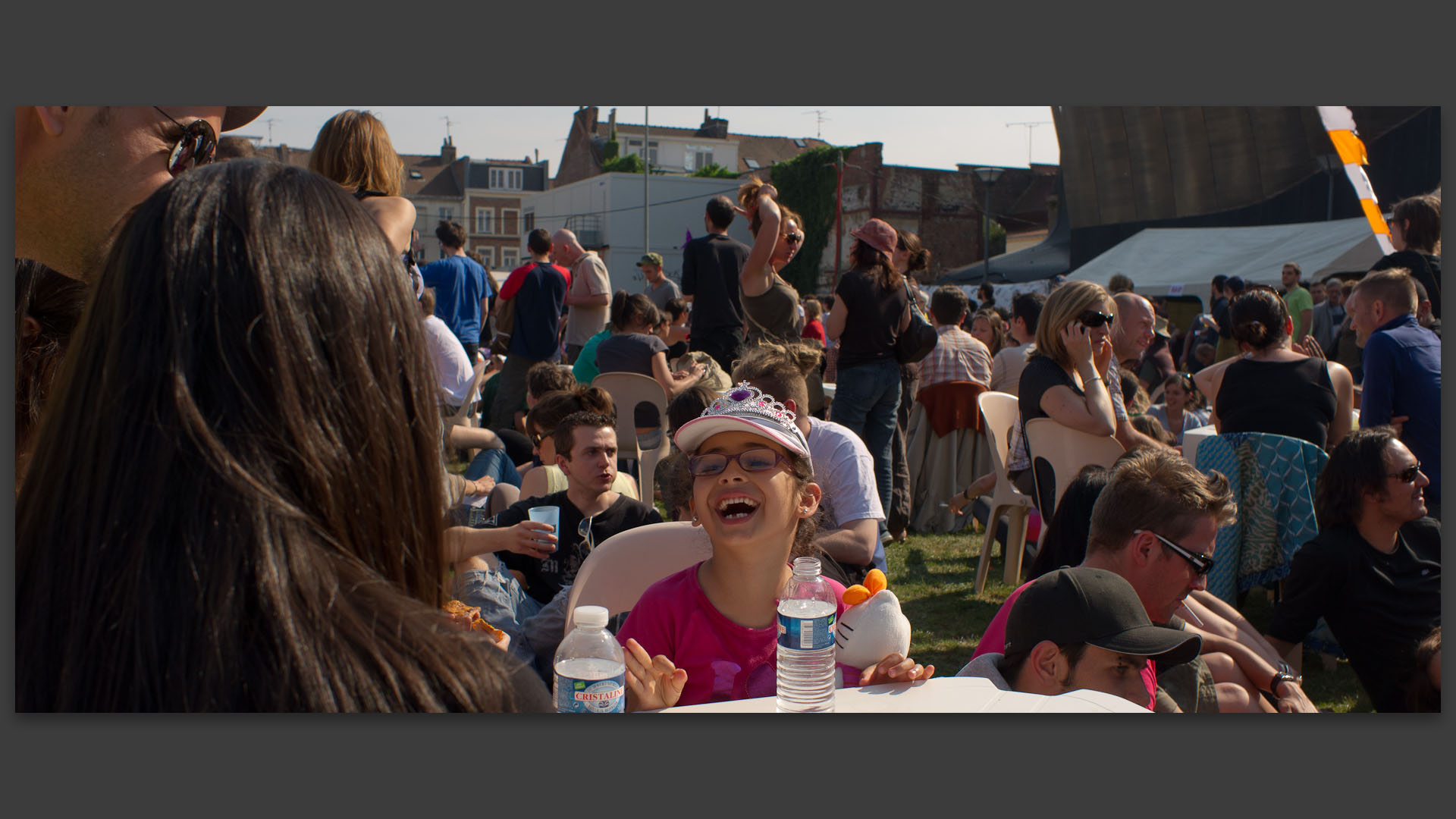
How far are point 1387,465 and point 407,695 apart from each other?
3.47 m

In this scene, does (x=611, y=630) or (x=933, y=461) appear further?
(x=933, y=461)

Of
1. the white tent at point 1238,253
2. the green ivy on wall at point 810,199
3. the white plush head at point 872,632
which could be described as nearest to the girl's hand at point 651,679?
the white plush head at point 872,632

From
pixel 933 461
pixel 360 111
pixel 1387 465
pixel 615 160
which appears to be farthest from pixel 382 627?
pixel 933 461

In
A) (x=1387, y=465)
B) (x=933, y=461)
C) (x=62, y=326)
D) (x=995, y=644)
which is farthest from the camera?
(x=933, y=461)

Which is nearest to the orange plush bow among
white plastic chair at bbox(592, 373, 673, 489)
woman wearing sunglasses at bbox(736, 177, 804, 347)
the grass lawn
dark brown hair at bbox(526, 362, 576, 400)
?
the grass lawn

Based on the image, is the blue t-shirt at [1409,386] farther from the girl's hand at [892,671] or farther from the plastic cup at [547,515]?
the plastic cup at [547,515]

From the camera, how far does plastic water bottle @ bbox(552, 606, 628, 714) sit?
1938 millimetres

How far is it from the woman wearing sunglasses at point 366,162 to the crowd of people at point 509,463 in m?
0.01

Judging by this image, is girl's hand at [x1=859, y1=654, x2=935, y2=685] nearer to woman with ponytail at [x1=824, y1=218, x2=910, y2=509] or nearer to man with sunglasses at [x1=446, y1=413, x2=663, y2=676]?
man with sunglasses at [x1=446, y1=413, x2=663, y2=676]

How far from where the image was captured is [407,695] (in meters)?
0.92

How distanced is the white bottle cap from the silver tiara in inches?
22.2

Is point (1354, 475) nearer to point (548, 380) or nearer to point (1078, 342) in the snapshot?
point (1078, 342)

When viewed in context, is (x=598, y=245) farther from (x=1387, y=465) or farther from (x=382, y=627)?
(x=382, y=627)
